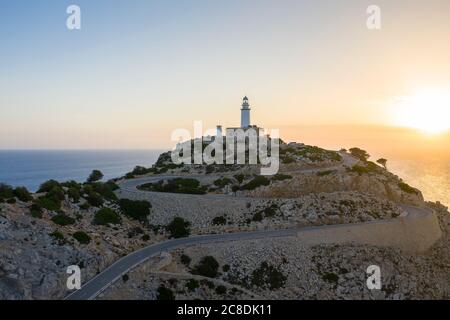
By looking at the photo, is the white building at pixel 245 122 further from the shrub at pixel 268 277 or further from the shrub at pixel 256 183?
the shrub at pixel 268 277

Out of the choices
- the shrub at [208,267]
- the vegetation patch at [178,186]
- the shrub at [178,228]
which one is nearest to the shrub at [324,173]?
the vegetation patch at [178,186]

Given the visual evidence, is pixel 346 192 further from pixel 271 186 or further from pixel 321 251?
pixel 321 251

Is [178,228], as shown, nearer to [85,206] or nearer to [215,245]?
[215,245]

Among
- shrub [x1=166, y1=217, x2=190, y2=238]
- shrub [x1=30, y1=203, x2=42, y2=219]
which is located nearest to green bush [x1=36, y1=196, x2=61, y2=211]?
shrub [x1=30, y1=203, x2=42, y2=219]

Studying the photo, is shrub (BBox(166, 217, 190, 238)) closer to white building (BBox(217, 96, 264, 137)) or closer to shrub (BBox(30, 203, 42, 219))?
shrub (BBox(30, 203, 42, 219))

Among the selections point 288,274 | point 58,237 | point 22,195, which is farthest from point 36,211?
point 288,274
